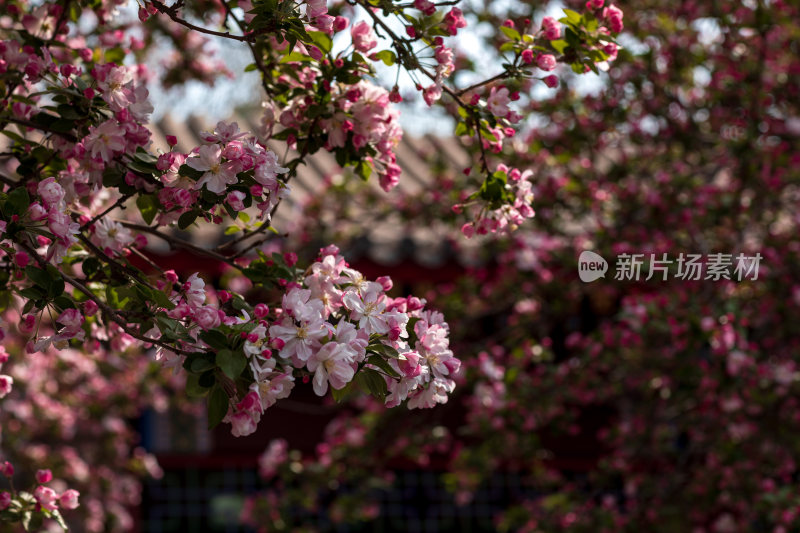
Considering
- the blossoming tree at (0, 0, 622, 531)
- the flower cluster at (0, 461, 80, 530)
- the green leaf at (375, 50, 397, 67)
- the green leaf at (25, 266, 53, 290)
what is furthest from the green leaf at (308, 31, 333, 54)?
the flower cluster at (0, 461, 80, 530)

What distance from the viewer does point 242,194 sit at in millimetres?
1626

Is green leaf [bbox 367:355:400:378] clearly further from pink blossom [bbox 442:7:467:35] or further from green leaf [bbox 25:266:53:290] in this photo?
pink blossom [bbox 442:7:467:35]

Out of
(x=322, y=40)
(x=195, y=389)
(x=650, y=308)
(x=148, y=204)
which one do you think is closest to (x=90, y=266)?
(x=148, y=204)

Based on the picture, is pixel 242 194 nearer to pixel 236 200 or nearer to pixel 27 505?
pixel 236 200

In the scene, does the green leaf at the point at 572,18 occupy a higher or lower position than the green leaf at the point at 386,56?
higher

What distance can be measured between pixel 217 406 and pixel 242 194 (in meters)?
0.37

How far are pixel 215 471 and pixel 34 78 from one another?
207 inches

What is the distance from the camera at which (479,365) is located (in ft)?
12.4

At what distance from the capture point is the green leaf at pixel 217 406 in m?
1.49

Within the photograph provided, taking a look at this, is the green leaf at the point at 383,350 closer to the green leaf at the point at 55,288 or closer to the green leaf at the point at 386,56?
the green leaf at the point at 55,288

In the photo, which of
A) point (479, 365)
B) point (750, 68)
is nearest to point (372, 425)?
point (479, 365)

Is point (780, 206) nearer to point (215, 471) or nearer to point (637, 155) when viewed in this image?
point (637, 155)

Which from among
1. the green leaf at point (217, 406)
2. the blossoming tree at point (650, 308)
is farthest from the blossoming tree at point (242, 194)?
the blossoming tree at point (650, 308)

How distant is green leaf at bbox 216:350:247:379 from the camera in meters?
1.41
